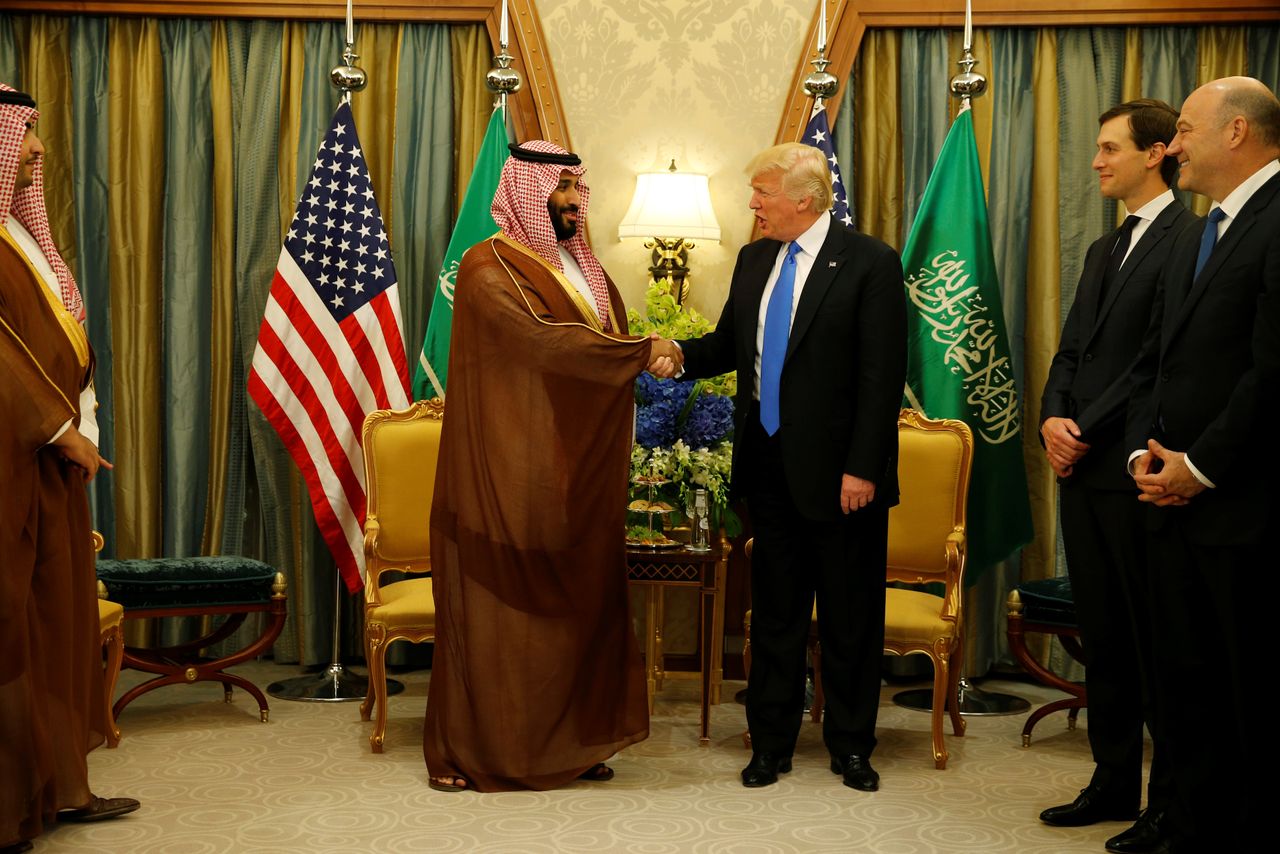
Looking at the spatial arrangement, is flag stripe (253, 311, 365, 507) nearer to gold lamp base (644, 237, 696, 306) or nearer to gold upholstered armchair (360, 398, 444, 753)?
gold upholstered armchair (360, 398, 444, 753)

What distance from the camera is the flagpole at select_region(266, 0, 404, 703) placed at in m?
5.10

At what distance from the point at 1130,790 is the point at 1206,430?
4.17ft

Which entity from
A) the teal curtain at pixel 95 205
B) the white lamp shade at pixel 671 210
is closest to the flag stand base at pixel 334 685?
the teal curtain at pixel 95 205

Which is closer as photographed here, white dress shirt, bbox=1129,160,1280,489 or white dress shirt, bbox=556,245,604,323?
white dress shirt, bbox=1129,160,1280,489

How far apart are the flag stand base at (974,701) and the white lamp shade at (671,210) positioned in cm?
207

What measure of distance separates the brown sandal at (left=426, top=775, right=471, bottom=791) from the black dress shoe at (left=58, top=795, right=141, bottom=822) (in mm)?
874

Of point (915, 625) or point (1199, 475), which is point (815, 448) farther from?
point (1199, 475)

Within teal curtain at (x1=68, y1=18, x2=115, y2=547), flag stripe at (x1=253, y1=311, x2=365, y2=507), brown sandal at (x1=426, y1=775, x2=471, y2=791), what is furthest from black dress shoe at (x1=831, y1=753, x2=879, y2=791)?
teal curtain at (x1=68, y1=18, x2=115, y2=547)

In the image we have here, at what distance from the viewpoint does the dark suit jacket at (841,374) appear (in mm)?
4008

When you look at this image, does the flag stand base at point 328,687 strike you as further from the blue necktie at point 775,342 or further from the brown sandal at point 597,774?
the blue necktie at point 775,342

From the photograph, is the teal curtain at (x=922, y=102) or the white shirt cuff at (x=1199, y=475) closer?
the white shirt cuff at (x=1199, y=475)

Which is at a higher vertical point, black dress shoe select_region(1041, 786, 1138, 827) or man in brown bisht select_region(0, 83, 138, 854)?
man in brown bisht select_region(0, 83, 138, 854)

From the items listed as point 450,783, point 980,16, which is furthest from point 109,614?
point 980,16

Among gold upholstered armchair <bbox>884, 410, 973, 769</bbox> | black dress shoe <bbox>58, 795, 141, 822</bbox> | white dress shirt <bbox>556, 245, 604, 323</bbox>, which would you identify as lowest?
black dress shoe <bbox>58, 795, 141, 822</bbox>
